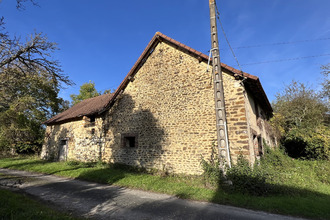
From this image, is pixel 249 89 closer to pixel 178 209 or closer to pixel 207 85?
pixel 207 85

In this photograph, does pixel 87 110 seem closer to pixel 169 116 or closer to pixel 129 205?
pixel 169 116

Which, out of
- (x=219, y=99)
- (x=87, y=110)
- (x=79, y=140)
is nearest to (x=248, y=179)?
(x=219, y=99)

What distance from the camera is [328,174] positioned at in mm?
7797

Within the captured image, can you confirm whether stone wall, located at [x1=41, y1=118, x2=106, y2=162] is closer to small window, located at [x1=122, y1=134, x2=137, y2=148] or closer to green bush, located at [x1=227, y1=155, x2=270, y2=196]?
small window, located at [x1=122, y1=134, x2=137, y2=148]

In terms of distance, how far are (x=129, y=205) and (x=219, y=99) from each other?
526 cm

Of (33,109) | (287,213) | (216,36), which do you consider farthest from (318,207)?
(33,109)

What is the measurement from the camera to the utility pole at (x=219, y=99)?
695 centimetres

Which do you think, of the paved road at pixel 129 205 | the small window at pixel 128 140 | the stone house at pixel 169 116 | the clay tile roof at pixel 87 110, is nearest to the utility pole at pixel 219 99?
the stone house at pixel 169 116

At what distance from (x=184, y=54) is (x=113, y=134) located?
269 inches

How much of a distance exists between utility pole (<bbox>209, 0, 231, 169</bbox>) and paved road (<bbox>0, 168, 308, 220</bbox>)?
2312mm

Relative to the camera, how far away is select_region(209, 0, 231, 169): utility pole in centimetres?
695

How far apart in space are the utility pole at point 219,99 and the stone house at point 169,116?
0.68 m

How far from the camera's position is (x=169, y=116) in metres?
9.41

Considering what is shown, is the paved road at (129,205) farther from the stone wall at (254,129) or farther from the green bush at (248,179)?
the stone wall at (254,129)
